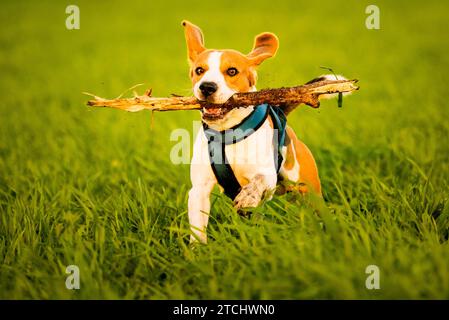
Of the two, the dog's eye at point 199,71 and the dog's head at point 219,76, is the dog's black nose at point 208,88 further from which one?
the dog's eye at point 199,71

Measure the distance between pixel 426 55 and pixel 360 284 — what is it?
33.0 ft

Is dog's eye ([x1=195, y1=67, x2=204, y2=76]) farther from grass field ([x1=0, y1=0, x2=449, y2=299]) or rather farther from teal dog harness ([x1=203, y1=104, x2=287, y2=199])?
teal dog harness ([x1=203, y1=104, x2=287, y2=199])

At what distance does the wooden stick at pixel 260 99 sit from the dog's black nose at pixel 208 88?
0.09 metres

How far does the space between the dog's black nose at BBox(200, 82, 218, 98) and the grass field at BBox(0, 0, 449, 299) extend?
0.36 metres

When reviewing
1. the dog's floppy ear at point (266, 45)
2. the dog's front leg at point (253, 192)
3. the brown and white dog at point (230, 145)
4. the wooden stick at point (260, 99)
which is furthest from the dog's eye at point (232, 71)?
the dog's front leg at point (253, 192)

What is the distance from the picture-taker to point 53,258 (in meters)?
3.92

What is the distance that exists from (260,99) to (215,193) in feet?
2.82

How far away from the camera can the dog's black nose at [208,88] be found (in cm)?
400

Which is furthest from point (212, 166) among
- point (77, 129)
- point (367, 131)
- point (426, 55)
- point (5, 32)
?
point (5, 32)

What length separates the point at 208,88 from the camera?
4000 mm

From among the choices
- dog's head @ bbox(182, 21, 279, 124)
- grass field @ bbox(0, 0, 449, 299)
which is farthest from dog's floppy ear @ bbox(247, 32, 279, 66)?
grass field @ bbox(0, 0, 449, 299)

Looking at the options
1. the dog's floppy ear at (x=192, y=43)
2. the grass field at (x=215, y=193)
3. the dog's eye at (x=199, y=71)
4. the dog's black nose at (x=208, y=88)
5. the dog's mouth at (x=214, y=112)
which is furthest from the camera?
the dog's floppy ear at (x=192, y=43)
